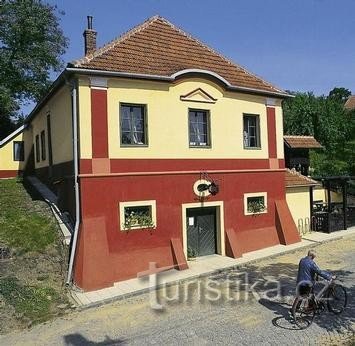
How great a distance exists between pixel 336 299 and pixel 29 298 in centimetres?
816

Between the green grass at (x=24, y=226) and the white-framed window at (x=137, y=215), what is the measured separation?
104 inches

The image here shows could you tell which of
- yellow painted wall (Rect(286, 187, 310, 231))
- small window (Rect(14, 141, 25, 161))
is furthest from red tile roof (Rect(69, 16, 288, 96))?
small window (Rect(14, 141, 25, 161))

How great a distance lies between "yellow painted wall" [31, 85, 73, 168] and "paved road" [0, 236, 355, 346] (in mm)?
6496

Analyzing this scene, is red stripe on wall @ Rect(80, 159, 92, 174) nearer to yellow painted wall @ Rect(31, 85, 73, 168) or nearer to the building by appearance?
the building

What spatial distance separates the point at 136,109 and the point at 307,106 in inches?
1207

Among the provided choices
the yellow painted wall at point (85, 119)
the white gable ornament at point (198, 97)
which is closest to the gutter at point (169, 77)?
the yellow painted wall at point (85, 119)

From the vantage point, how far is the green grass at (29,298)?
36.9 feet

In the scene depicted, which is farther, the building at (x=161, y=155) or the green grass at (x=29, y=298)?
the building at (x=161, y=155)

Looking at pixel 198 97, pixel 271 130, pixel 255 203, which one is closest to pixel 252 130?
pixel 271 130

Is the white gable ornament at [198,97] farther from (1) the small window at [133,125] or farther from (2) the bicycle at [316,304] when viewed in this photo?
(2) the bicycle at [316,304]

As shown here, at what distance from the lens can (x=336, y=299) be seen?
1070cm

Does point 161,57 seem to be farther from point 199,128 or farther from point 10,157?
point 10,157

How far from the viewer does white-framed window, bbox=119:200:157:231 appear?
14641mm

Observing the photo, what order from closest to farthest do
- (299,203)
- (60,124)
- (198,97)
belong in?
(198,97), (60,124), (299,203)
